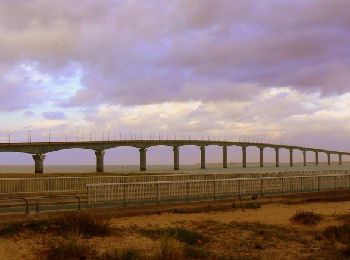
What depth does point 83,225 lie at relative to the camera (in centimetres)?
1337

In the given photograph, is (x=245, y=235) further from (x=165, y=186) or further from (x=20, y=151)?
(x=20, y=151)

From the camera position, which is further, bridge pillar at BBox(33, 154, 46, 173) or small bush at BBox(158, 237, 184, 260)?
bridge pillar at BBox(33, 154, 46, 173)

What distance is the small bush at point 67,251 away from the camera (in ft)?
33.2

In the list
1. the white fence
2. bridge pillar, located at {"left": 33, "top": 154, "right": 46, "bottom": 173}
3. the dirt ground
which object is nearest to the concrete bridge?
bridge pillar, located at {"left": 33, "top": 154, "right": 46, "bottom": 173}

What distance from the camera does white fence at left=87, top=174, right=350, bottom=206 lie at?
65.5ft

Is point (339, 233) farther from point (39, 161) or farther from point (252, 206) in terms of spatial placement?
point (39, 161)

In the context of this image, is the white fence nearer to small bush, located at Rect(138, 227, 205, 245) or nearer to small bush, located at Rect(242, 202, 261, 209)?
small bush, located at Rect(242, 202, 261, 209)

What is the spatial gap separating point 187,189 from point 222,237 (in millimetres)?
8906

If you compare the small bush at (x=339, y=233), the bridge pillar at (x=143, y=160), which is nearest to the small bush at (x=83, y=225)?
the small bush at (x=339, y=233)

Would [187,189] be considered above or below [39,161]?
above

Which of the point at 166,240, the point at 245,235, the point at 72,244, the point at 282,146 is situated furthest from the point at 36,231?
the point at 282,146

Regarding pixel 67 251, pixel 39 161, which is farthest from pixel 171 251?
pixel 39 161

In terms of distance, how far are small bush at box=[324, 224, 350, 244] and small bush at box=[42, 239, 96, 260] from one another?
6342 millimetres

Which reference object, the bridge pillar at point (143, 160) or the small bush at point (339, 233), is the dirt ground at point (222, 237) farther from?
the bridge pillar at point (143, 160)
